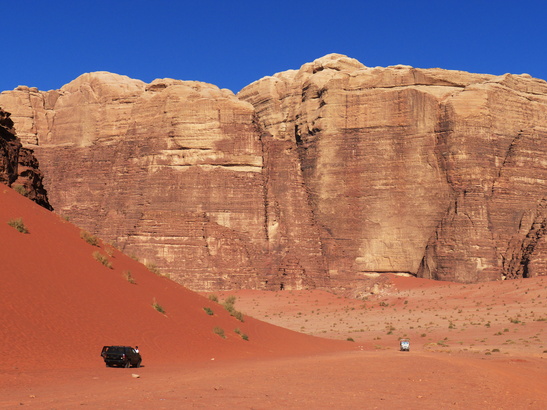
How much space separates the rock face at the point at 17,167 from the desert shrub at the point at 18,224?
515 cm

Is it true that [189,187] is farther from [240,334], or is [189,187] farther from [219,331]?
[219,331]

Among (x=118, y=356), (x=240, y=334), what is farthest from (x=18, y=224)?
(x=240, y=334)

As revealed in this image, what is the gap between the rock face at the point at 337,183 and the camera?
63.9 m

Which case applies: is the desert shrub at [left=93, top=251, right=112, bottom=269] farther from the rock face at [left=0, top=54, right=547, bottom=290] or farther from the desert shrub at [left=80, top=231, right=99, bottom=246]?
the rock face at [left=0, top=54, right=547, bottom=290]

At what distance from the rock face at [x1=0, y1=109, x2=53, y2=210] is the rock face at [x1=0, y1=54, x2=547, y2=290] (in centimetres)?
2910

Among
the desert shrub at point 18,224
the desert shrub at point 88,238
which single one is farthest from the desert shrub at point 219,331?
the desert shrub at point 18,224

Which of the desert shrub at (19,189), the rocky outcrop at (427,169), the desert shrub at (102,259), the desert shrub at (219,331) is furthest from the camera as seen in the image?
the rocky outcrop at (427,169)

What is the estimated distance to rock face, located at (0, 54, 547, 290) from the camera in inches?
2517

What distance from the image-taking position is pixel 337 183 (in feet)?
232

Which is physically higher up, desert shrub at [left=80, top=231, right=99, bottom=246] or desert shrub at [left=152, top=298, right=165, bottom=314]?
desert shrub at [left=80, top=231, right=99, bottom=246]

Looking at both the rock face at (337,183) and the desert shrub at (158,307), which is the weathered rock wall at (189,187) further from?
the desert shrub at (158,307)

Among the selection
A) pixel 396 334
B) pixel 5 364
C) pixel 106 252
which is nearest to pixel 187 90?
pixel 396 334

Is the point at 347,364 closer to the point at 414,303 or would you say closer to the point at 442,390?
the point at 442,390

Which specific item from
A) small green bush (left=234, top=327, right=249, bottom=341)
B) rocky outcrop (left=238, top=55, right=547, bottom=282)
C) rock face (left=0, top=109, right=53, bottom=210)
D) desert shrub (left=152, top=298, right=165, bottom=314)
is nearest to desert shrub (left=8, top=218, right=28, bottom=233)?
A: desert shrub (left=152, top=298, right=165, bottom=314)
